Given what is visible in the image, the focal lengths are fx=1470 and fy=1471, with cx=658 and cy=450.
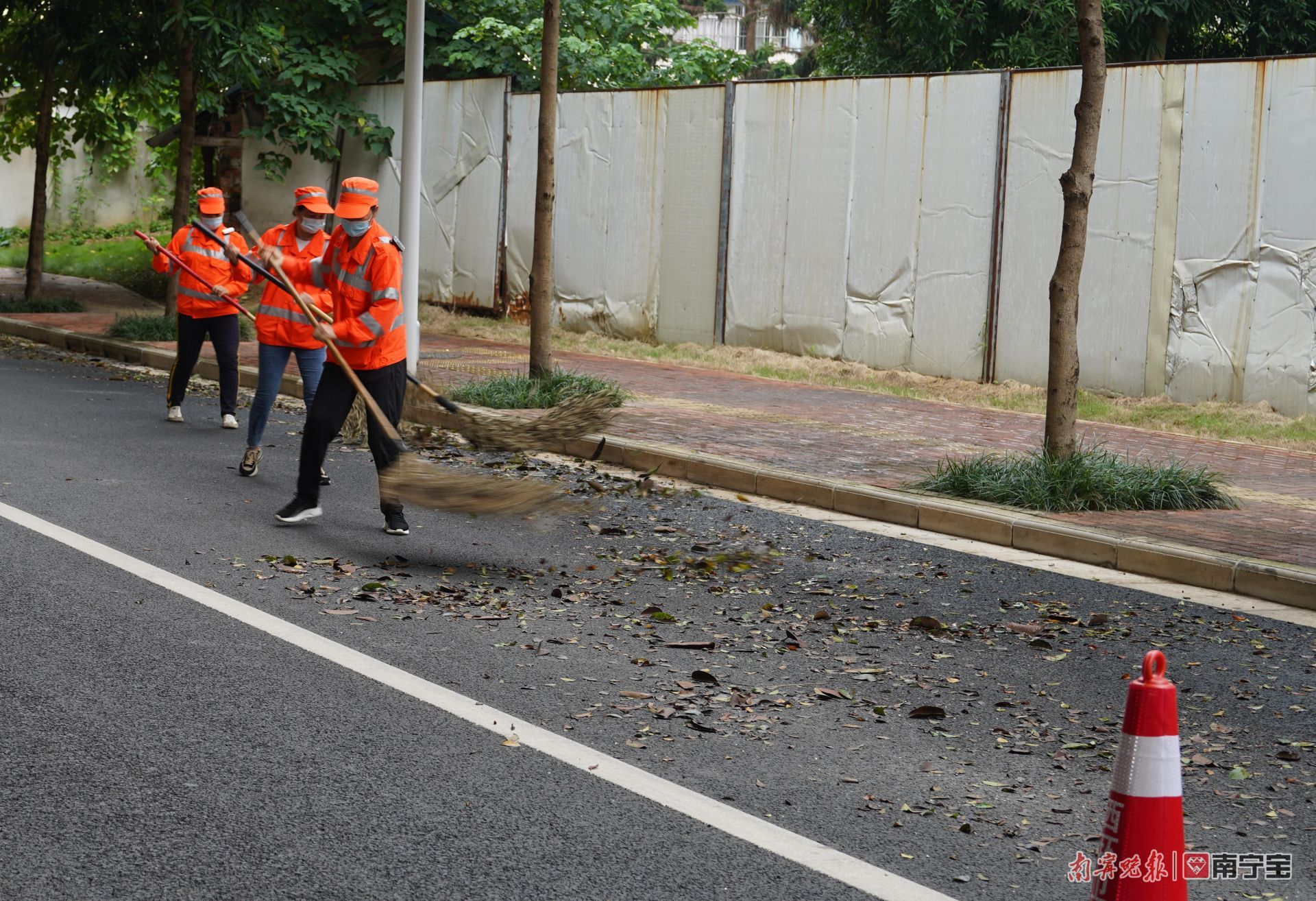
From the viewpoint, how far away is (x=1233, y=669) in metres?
5.82

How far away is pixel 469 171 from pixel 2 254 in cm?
1483

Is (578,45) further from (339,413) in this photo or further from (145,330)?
(339,413)

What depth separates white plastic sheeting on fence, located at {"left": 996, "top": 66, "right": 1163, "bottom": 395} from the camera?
13758 mm

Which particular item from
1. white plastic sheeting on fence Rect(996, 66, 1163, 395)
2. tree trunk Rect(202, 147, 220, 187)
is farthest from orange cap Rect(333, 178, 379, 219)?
tree trunk Rect(202, 147, 220, 187)

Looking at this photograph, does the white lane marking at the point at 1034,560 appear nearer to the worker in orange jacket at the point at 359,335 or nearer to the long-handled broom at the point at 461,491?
the long-handled broom at the point at 461,491

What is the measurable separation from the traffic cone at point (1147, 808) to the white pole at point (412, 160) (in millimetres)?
10191

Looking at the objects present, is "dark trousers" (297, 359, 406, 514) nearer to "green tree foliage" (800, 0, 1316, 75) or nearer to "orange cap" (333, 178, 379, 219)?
"orange cap" (333, 178, 379, 219)

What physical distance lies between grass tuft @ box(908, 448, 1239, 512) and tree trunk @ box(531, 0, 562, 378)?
425 cm

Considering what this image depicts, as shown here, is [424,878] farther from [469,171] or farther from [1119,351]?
[469,171]

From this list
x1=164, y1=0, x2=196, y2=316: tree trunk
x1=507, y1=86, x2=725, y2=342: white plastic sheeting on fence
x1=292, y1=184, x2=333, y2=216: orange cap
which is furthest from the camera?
x1=507, y1=86, x2=725, y2=342: white plastic sheeting on fence

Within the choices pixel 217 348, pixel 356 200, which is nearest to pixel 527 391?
pixel 217 348

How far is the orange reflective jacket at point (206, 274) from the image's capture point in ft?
36.7

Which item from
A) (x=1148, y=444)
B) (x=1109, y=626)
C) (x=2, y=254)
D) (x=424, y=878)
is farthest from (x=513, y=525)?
(x=2, y=254)

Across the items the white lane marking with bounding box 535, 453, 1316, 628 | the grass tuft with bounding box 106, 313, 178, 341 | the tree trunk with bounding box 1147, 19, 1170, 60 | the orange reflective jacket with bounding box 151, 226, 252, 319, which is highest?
the tree trunk with bounding box 1147, 19, 1170, 60
